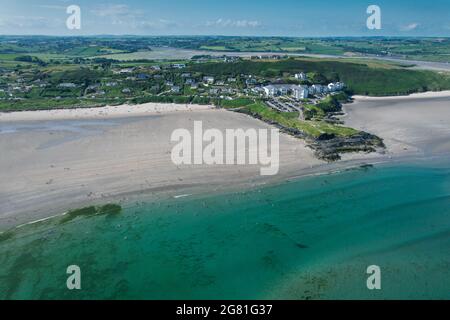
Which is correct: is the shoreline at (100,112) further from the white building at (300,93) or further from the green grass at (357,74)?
the green grass at (357,74)

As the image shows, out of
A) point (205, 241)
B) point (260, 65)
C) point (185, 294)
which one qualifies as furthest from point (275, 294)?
point (260, 65)

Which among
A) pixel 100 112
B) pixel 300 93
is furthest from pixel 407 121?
pixel 100 112

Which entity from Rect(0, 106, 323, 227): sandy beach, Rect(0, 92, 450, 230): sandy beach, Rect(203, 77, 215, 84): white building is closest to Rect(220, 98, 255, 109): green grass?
Rect(0, 92, 450, 230): sandy beach

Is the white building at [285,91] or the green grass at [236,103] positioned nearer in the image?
the green grass at [236,103]

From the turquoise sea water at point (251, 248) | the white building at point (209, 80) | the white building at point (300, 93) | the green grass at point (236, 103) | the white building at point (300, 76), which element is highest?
the white building at point (300, 76)

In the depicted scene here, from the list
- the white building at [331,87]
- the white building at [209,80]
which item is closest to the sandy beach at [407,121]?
the white building at [331,87]

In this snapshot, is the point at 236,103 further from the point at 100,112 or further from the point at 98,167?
the point at 98,167

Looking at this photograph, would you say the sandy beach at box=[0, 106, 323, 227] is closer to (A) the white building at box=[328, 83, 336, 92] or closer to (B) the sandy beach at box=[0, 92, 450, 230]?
(B) the sandy beach at box=[0, 92, 450, 230]
